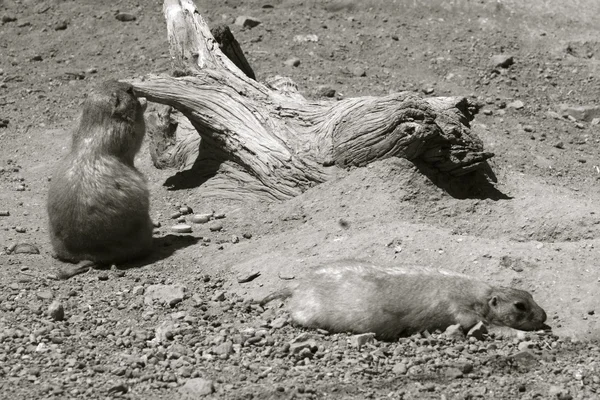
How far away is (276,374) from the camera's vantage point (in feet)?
19.7

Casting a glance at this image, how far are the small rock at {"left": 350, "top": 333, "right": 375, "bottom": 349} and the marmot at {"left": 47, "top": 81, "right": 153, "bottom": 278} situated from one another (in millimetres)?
2516

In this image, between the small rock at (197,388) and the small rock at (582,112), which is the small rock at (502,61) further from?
the small rock at (197,388)

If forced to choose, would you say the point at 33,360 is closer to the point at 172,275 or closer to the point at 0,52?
the point at 172,275

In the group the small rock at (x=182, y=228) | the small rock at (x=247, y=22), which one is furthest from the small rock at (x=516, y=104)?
the small rock at (x=182, y=228)

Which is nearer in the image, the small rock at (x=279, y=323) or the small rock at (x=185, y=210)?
the small rock at (x=279, y=323)

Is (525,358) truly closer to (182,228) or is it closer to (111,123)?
(182,228)

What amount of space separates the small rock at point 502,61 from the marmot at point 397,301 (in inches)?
236

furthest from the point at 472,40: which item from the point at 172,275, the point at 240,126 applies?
the point at 172,275

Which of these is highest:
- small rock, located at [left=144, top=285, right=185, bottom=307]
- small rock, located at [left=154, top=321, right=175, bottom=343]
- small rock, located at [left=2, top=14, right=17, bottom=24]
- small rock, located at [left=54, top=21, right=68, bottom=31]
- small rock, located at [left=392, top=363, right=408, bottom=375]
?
small rock, located at [left=2, top=14, right=17, bottom=24]

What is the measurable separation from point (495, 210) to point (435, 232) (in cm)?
99

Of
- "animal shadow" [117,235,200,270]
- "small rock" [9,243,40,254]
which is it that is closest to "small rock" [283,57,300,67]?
"animal shadow" [117,235,200,270]

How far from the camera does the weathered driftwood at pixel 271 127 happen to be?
333 inches

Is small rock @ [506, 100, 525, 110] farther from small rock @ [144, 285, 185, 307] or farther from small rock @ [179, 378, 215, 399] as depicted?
small rock @ [179, 378, 215, 399]

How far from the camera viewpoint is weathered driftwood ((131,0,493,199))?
8469 mm
